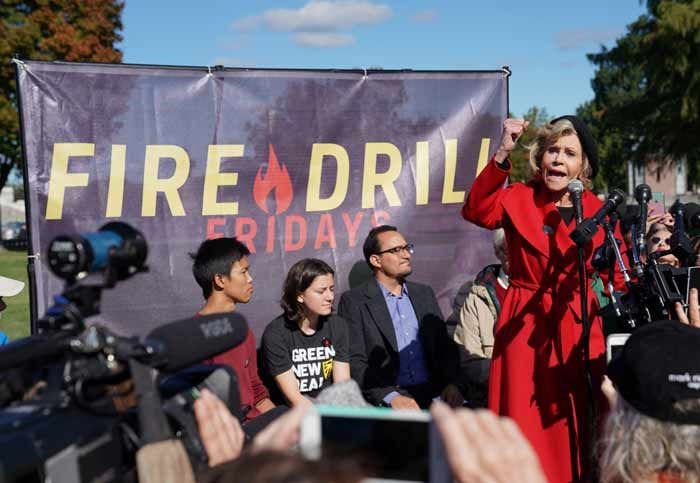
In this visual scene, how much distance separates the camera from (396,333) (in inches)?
193

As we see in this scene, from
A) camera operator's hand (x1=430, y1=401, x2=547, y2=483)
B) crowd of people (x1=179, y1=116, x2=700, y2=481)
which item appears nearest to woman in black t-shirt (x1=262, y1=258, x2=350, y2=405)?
crowd of people (x1=179, y1=116, x2=700, y2=481)

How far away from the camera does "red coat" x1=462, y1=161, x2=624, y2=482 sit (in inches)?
132

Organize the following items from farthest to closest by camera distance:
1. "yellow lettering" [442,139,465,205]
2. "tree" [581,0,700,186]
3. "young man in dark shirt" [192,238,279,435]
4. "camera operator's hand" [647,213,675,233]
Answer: "tree" [581,0,700,186], "yellow lettering" [442,139,465,205], "camera operator's hand" [647,213,675,233], "young man in dark shirt" [192,238,279,435]

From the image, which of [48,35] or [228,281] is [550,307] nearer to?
[228,281]

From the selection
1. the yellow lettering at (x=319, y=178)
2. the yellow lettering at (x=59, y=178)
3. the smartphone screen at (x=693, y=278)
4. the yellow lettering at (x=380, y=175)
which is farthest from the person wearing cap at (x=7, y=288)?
the smartphone screen at (x=693, y=278)

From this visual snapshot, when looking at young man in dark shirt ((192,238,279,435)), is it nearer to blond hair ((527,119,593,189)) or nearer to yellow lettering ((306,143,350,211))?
yellow lettering ((306,143,350,211))

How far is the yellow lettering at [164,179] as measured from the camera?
4828 mm

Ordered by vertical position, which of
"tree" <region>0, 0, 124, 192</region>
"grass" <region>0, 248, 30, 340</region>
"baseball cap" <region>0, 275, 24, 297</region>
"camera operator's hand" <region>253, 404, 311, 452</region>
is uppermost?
"tree" <region>0, 0, 124, 192</region>

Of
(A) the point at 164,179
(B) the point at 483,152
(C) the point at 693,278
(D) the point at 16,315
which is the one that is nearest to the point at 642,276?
(C) the point at 693,278

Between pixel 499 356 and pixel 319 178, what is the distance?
2.07 meters

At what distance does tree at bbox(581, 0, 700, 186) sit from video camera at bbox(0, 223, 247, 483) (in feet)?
77.7

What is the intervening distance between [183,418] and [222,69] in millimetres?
3659

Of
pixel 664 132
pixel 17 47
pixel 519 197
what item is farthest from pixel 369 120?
pixel 17 47

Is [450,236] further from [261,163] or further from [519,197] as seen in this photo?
[519,197]
